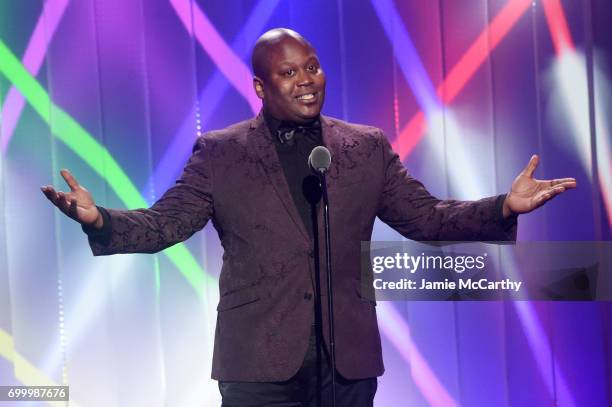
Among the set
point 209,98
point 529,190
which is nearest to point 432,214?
point 529,190

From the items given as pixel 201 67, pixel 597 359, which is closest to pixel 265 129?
pixel 201 67

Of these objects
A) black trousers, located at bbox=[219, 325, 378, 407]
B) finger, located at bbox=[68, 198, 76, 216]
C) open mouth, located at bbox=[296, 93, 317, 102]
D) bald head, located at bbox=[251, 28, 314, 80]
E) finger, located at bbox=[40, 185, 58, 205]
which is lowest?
black trousers, located at bbox=[219, 325, 378, 407]

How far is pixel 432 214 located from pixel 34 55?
1794 millimetres

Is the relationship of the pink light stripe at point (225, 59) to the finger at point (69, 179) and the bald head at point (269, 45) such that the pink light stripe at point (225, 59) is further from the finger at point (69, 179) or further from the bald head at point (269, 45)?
the finger at point (69, 179)

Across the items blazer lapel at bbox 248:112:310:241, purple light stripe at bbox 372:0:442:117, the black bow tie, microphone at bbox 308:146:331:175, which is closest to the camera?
microphone at bbox 308:146:331:175

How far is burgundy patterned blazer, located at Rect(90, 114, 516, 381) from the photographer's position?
1.90 m

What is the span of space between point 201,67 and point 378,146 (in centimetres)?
116

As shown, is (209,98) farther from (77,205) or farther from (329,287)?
(329,287)

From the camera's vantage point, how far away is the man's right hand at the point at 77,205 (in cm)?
181

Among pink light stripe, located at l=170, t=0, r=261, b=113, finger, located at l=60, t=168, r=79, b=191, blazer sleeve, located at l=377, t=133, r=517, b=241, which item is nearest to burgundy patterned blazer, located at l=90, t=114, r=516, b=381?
blazer sleeve, located at l=377, t=133, r=517, b=241

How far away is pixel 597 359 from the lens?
9.90 ft

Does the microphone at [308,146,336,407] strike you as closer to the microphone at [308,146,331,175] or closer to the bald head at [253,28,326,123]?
the microphone at [308,146,331,175]

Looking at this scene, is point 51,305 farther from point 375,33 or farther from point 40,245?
point 375,33

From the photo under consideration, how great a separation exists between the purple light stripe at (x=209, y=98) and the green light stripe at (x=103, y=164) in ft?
0.51
